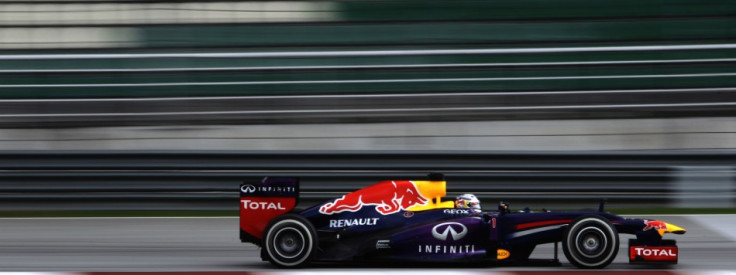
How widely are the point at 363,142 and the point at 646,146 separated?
117 inches

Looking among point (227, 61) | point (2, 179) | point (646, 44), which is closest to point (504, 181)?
point (646, 44)

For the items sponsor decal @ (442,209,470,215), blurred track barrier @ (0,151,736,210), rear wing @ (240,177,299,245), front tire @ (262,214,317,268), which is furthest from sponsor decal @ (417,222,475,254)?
blurred track barrier @ (0,151,736,210)

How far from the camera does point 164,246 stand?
7930 millimetres

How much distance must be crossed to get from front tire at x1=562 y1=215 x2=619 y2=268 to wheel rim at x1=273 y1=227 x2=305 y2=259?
64.4 inches

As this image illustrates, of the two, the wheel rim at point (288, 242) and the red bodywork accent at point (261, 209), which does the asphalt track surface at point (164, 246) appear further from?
the red bodywork accent at point (261, 209)

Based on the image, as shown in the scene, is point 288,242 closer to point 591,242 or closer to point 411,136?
point 591,242

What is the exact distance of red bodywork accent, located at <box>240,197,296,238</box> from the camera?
653 cm

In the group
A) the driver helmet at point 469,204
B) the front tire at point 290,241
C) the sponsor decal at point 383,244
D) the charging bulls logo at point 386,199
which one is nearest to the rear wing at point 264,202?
the front tire at point 290,241

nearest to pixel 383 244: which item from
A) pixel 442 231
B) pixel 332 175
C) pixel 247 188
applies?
pixel 442 231

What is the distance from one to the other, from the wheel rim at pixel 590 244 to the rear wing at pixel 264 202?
1816mm

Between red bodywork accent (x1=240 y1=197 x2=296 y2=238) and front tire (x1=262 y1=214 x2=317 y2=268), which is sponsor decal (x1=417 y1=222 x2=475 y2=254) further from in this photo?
red bodywork accent (x1=240 y1=197 x2=296 y2=238)

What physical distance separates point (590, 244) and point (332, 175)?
4.16 meters

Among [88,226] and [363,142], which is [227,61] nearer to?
[363,142]

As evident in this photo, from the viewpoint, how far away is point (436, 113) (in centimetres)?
1075
